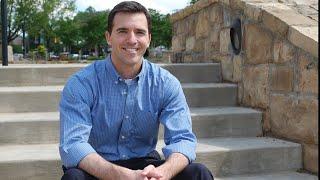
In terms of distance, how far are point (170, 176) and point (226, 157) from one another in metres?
1.19

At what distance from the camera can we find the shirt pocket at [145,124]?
2.38 m

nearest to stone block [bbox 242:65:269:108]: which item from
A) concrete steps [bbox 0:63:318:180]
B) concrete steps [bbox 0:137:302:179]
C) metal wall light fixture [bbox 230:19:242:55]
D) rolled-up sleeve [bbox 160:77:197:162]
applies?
concrete steps [bbox 0:63:318:180]

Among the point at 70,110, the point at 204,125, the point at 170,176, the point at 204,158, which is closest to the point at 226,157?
the point at 204,158

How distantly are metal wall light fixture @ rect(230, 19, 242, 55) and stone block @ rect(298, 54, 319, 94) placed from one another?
925 millimetres

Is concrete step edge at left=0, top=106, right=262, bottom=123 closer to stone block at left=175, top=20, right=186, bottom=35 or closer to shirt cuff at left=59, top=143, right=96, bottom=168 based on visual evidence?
shirt cuff at left=59, top=143, right=96, bottom=168

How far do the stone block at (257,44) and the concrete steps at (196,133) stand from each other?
366 millimetres

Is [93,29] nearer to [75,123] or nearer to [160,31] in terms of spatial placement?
Answer: [160,31]

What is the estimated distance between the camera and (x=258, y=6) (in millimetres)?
3965

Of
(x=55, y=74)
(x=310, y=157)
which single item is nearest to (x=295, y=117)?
(x=310, y=157)

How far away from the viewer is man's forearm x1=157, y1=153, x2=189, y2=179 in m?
2.14

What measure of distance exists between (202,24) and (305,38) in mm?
2097

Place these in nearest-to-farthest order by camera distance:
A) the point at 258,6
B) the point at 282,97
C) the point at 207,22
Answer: the point at 282,97
the point at 258,6
the point at 207,22

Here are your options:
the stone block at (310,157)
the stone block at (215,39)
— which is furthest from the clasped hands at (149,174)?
the stone block at (215,39)

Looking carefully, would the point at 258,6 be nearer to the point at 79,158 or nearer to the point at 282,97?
the point at 282,97
